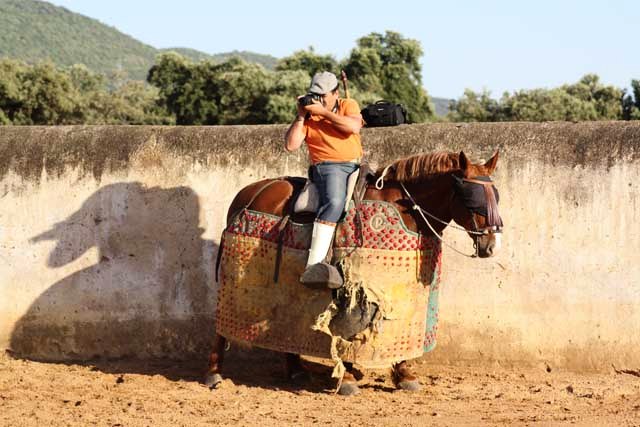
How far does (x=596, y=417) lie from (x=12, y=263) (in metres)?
5.14

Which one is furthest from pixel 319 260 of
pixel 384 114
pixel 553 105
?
pixel 553 105

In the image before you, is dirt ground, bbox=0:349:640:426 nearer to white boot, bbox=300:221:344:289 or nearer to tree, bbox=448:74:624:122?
white boot, bbox=300:221:344:289

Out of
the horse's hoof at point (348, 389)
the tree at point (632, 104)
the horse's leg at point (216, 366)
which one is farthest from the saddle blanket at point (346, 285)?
the tree at point (632, 104)

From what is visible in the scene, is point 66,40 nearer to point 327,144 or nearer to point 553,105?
point 553,105

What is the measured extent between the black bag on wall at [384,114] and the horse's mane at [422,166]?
0.92 m

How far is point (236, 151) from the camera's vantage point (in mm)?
7926

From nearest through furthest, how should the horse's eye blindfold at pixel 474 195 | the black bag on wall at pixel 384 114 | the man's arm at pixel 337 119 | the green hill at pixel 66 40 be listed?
the horse's eye blindfold at pixel 474 195 < the man's arm at pixel 337 119 < the black bag on wall at pixel 384 114 < the green hill at pixel 66 40

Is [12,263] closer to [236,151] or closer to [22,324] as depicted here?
[22,324]

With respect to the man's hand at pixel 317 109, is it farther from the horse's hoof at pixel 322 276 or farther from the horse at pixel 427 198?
the horse's hoof at pixel 322 276

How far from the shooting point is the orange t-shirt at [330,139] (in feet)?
21.4

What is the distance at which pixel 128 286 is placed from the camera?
26.5 feet

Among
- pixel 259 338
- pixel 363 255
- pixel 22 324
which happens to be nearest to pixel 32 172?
pixel 22 324

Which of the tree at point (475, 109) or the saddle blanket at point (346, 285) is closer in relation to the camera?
the saddle blanket at point (346, 285)

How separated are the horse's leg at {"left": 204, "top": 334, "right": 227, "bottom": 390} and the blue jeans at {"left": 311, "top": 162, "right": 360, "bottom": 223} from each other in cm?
153
